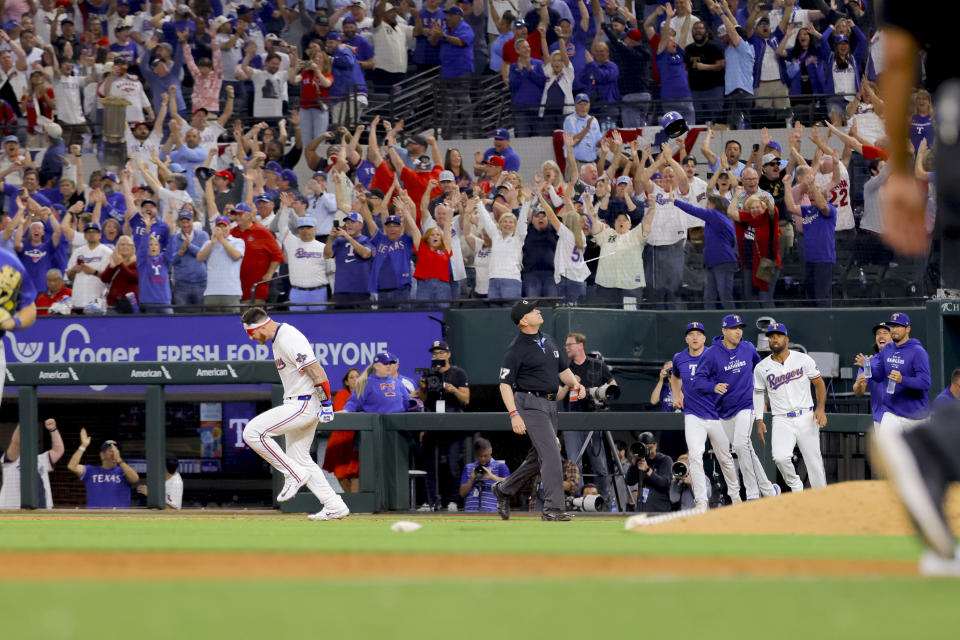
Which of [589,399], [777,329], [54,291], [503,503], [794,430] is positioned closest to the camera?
[503,503]

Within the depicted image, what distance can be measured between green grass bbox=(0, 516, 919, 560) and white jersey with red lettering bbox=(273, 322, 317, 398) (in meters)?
1.68

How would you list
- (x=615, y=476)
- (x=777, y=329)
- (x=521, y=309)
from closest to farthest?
(x=521, y=309) → (x=777, y=329) → (x=615, y=476)

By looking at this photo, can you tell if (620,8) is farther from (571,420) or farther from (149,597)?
(149,597)

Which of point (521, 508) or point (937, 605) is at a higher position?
point (937, 605)

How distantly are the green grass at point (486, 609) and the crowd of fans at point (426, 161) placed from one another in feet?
40.2

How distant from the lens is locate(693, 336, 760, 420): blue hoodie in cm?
1535

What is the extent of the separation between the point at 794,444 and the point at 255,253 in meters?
7.38

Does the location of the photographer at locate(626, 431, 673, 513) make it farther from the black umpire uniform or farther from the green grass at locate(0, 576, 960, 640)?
the green grass at locate(0, 576, 960, 640)

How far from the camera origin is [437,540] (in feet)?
30.2

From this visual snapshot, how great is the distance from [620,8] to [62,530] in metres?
13.9

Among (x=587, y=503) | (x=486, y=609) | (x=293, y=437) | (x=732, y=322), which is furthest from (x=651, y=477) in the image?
(x=486, y=609)

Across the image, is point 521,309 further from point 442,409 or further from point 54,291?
point 54,291

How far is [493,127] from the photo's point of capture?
2245cm

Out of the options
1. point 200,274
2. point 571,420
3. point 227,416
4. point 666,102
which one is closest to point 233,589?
point 571,420
